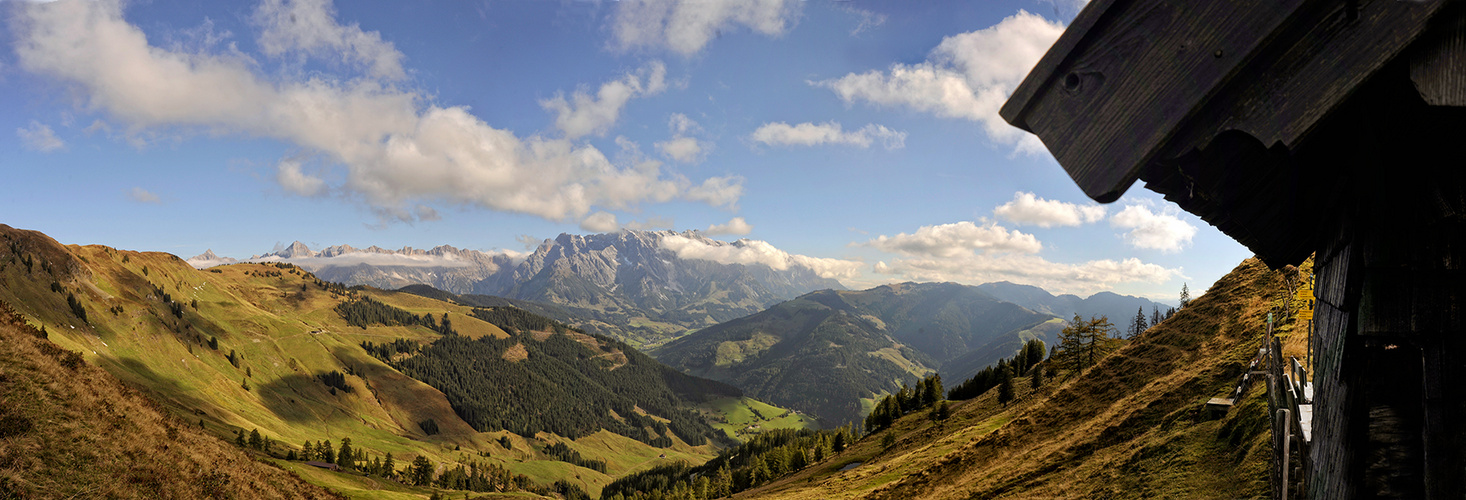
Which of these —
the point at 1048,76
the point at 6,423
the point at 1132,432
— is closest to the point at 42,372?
the point at 6,423

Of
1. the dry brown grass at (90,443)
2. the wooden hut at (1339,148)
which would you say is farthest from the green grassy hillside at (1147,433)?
the dry brown grass at (90,443)

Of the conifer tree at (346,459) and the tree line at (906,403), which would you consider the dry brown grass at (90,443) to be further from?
the conifer tree at (346,459)

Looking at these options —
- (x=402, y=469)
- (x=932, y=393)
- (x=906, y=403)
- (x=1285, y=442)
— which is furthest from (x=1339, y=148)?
(x=402, y=469)

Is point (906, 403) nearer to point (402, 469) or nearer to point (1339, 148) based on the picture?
point (1339, 148)

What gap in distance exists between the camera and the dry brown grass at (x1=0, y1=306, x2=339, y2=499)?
24.1 meters

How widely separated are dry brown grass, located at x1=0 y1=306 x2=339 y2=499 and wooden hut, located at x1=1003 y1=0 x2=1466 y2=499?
36.6 metres

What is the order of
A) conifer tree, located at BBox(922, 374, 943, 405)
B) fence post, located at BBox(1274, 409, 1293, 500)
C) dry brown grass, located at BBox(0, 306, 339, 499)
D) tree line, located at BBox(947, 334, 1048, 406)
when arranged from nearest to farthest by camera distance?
fence post, located at BBox(1274, 409, 1293, 500) → dry brown grass, located at BBox(0, 306, 339, 499) → tree line, located at BBox(947, 334, 1048, 406) → conifer tree, located at BBox(922, 374, 943, 405)

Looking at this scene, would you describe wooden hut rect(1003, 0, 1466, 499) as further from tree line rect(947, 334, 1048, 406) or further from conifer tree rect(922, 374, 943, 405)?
conifer tree rect(922, 374, 943, 405)

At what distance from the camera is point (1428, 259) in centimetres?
218

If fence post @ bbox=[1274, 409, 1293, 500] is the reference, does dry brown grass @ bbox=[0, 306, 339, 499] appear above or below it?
below

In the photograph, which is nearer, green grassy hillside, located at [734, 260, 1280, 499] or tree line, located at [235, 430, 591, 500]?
green grassy hillside, located at [734, 260, 1280, 499]

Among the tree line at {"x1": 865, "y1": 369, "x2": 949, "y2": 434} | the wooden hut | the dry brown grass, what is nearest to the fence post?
the wooden hut

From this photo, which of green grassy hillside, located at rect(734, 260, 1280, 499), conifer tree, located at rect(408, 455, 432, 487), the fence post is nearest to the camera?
the fence post

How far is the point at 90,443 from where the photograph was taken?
87.8 feet
